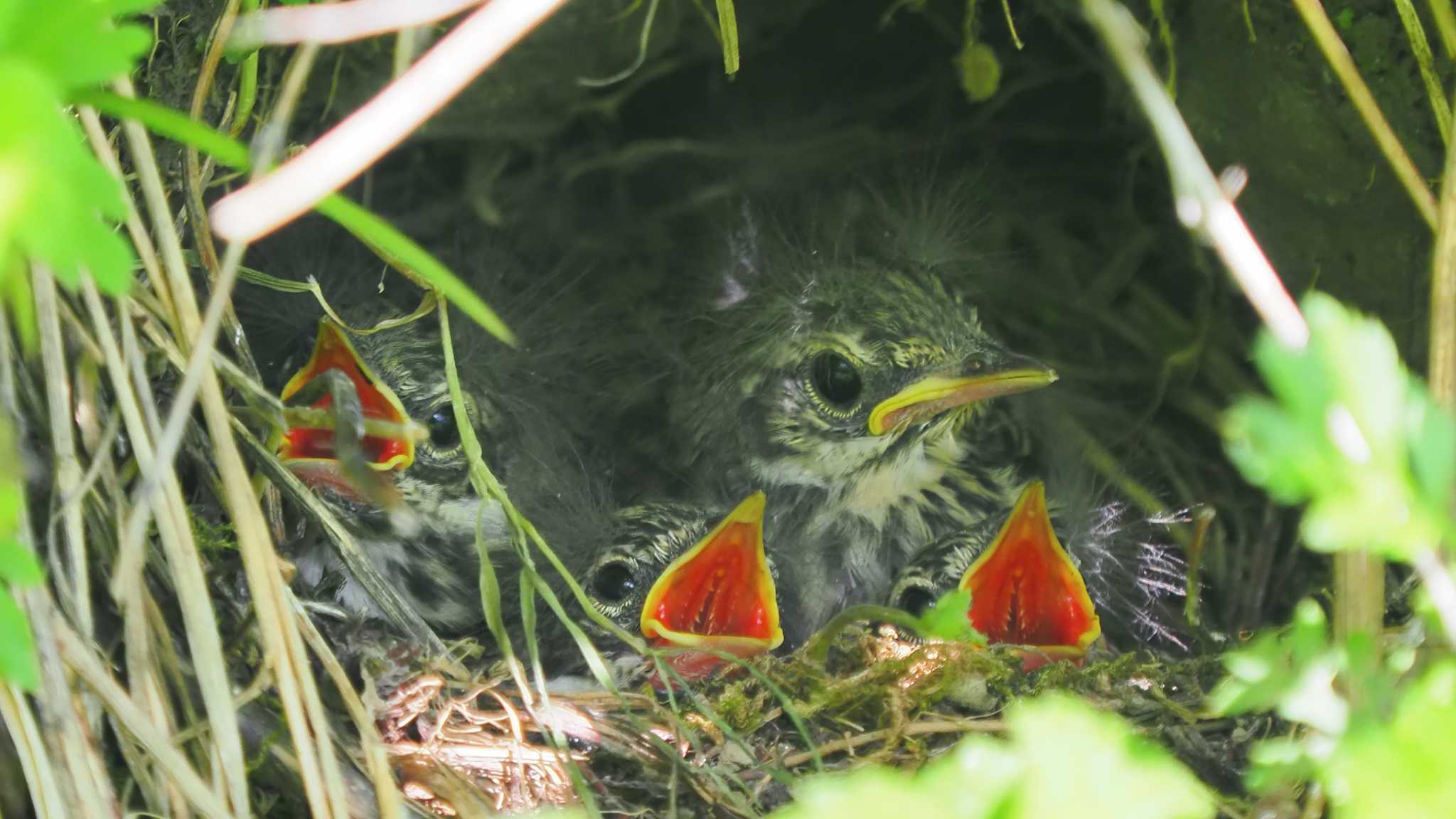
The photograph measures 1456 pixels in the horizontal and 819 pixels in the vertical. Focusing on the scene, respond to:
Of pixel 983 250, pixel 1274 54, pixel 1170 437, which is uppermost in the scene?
pixel 1274 54

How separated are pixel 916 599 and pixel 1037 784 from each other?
1375mm

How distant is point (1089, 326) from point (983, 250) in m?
0.33

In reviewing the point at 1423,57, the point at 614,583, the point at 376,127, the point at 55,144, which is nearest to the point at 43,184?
the point at 55,144

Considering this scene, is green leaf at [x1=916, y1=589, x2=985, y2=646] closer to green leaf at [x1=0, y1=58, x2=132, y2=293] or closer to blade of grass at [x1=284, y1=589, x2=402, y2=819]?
blade of grass at [x1=284, y1=589, x2=402, y2=819]

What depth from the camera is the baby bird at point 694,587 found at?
5.45 ft

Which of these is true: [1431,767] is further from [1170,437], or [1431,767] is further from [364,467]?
[1170,437]

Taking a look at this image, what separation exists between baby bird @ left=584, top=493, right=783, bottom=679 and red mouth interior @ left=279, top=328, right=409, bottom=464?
0.37 meters

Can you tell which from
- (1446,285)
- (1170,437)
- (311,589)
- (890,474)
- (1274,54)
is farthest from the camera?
(1170,437)

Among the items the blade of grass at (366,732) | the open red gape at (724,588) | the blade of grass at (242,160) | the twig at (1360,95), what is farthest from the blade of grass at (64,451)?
the twig at (1360,95)

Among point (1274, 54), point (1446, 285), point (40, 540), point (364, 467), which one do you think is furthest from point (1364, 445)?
point (1274, 54)

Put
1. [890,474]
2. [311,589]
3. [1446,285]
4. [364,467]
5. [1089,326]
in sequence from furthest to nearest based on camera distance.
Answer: [1089,326] → [890,474] → [311,589] → [364,467] → [1446,285]

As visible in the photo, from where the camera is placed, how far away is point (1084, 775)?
1.74ft

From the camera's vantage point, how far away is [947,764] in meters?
0.55

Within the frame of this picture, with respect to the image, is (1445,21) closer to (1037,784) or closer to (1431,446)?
(1431,446)
